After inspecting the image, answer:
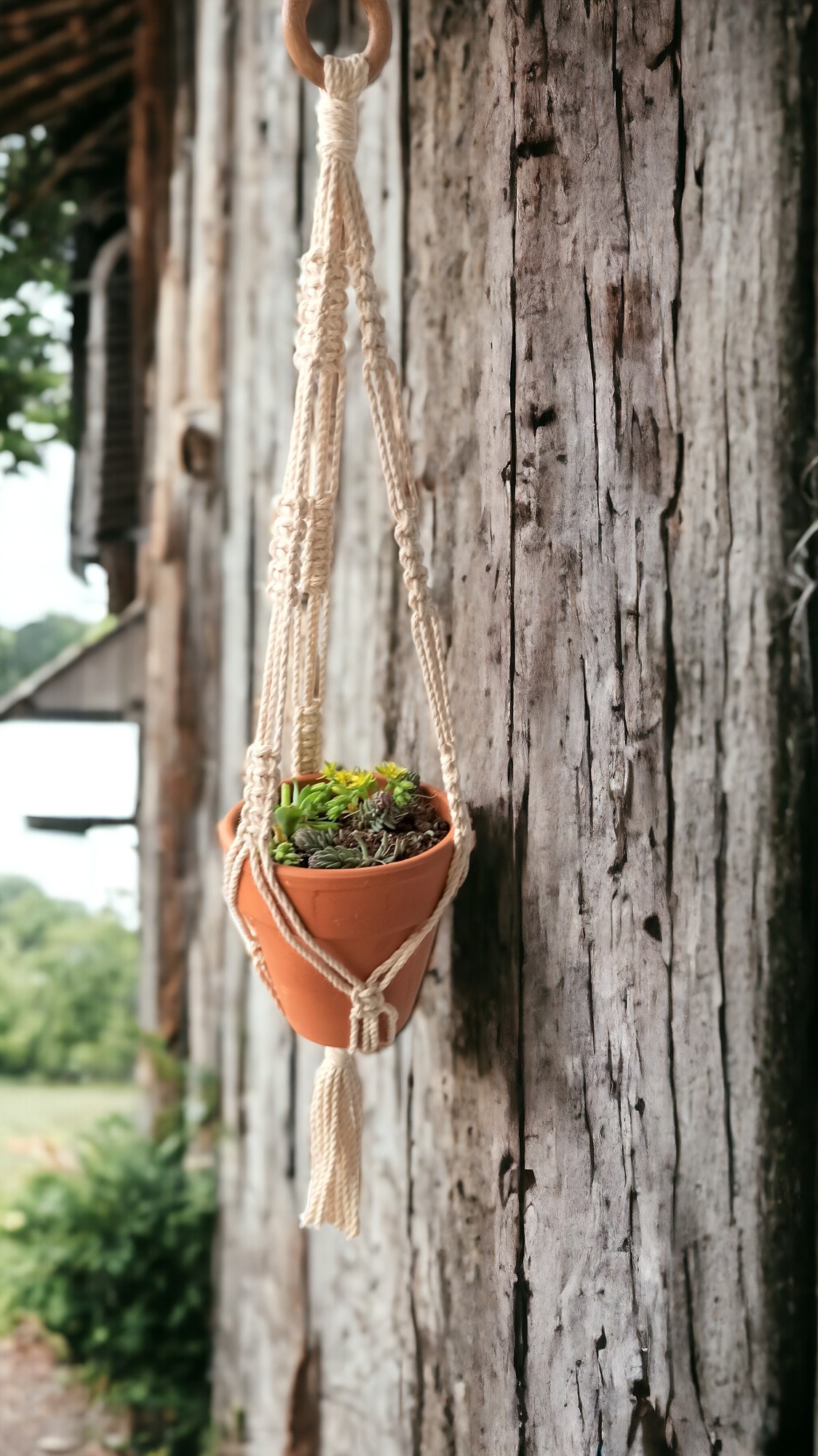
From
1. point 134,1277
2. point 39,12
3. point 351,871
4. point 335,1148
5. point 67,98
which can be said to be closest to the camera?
point 351,871

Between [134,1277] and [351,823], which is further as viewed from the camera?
[134,1277]

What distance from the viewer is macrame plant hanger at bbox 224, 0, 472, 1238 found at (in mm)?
823

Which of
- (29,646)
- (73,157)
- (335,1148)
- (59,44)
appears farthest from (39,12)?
(335,1148)

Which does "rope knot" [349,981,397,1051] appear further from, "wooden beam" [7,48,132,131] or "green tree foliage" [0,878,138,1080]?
"wooden beam" [7,48,132,131]

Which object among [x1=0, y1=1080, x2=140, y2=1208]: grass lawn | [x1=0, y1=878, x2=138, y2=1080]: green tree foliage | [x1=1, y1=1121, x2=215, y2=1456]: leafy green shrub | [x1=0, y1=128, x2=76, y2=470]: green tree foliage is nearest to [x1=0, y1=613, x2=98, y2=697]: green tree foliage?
[x1=0, y1=128, x2=76, y2=470]: green tree foliage

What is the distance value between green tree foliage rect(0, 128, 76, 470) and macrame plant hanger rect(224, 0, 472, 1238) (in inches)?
60.5

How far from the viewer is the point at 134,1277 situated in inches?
77.5

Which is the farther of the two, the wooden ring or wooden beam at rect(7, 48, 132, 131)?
wooden beam at rect(7, 48, 132, 131)

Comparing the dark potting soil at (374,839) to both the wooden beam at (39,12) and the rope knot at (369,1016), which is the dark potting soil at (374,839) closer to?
the rope knot at (369,1016)

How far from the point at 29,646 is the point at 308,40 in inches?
63.9

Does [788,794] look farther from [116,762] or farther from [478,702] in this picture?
[116,762]

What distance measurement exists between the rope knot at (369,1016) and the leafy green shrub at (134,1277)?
4.57ft

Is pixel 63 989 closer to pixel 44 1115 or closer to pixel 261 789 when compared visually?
pixel 44 1115

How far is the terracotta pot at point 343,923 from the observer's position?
0.80 metres
